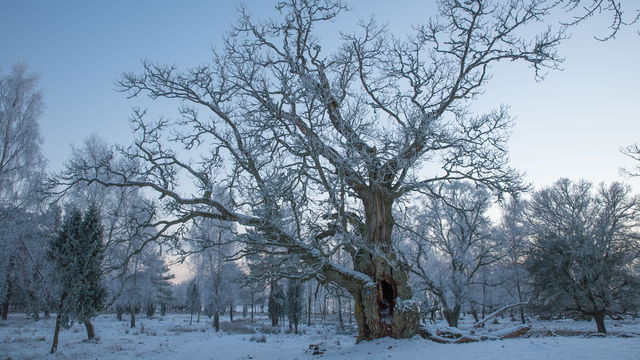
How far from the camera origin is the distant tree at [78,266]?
1326 cm

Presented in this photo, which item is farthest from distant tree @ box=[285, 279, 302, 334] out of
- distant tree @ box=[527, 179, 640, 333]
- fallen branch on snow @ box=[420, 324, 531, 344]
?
fallen branch on snow @ box=[420, 324, 531, 344]

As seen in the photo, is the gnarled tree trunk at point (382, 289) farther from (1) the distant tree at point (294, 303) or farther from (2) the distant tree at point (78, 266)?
(1) the distant tree at point (294, 303)

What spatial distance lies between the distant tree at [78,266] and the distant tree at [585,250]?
22156mm

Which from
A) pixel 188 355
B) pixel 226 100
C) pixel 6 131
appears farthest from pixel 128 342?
pixel 226 100

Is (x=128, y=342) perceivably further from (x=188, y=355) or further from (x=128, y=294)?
(x=128, y=294)

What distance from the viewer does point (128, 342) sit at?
16.3 meters

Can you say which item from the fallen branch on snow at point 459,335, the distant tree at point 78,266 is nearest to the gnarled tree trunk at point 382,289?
the fallen branch on snow at point 459,335

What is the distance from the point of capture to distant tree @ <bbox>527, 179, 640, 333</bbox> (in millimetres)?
17188

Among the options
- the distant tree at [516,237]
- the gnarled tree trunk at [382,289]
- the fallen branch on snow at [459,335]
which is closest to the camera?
the fallen branch on snow at [459,335]

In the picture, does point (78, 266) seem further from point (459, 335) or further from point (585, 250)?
point (585, 250)

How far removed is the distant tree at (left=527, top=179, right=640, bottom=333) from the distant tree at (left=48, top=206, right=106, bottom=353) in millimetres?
22156

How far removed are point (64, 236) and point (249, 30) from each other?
11180 mm

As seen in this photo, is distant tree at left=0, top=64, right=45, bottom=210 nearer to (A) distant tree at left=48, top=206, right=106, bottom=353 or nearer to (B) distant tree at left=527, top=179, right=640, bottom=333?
(A) distant tree at left=48, top=206, right=106, bottom=353

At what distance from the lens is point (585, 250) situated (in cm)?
1725
